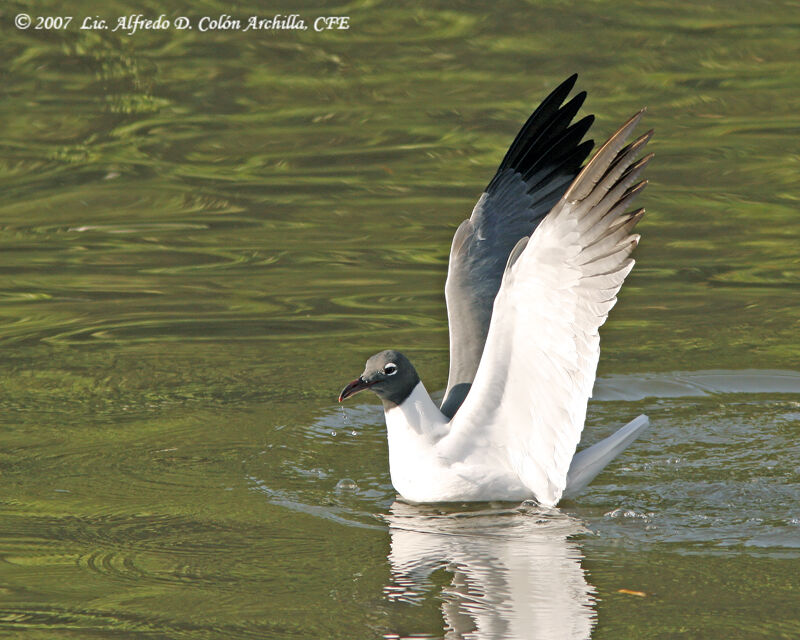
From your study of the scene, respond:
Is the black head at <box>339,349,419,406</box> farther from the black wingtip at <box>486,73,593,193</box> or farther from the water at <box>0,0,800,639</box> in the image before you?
the black wingtip at <box>486,73,593,193</box>

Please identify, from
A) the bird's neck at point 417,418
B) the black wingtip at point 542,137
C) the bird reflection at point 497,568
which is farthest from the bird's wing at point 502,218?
the bird reflection at point 497,568

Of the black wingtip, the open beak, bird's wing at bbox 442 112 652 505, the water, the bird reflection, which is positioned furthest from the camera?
the black wingtip

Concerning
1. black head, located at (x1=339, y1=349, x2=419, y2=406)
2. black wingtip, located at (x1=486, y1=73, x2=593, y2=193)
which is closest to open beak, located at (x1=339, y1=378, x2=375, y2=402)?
black head, located at (x1=339, y1=349, x2=419, y2=406)

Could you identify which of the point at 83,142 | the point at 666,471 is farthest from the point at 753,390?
the point at 83,142

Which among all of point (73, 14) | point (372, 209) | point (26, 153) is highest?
point (73, 14)

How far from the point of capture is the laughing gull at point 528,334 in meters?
6.93

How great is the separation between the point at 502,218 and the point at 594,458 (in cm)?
166

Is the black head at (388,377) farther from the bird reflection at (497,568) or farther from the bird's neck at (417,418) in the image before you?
the bird reflection at (497,568)

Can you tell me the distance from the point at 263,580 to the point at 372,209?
6809mm

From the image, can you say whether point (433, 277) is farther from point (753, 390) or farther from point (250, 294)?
point (753, 390)

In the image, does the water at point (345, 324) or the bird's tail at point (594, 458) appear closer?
the water at point (345, 324)

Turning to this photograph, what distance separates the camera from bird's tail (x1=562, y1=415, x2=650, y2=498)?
7.64 meters

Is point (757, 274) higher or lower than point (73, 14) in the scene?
lower

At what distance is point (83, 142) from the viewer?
1501cm
